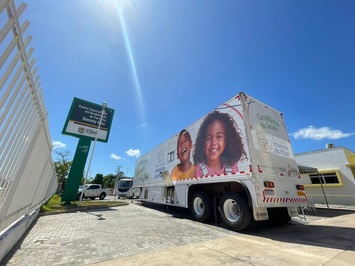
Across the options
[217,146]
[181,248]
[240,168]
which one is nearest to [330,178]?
[217,146]

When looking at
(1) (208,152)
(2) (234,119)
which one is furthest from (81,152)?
(2) (234,119)

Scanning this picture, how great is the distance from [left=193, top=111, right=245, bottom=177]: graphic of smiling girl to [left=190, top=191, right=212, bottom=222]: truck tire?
0.78m

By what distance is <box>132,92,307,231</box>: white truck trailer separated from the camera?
16.4 ft

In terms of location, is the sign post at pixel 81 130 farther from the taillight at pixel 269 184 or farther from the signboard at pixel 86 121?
the taillight at pixel 269 184

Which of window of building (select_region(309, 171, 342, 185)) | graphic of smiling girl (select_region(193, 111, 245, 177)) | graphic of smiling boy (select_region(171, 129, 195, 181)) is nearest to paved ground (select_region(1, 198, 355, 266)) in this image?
graphic of smiling girl (select_region(193, 111, 245, 177))

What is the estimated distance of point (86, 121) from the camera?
1420 centimetres

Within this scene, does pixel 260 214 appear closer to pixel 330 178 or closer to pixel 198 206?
pixel 198 206

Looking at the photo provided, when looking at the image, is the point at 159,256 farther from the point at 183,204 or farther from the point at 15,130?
the point at 183,204

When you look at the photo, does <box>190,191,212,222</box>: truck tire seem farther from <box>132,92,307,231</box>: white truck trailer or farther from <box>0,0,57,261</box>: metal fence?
<box>0,0,57,261</box>: metal fence

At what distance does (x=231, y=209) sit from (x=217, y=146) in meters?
2.02

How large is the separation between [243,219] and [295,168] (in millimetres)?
2718

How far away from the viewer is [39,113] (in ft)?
10.7

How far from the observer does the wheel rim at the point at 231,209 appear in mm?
5551

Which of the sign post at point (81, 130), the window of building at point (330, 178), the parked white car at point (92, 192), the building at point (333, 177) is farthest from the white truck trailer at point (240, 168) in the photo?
the parked white car at point (92, 192)
